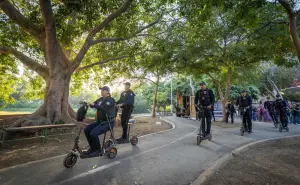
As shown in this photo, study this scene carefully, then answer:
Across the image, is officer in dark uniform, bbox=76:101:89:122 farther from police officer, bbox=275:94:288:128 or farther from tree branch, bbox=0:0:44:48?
police officer, bbox=275:94:288:128

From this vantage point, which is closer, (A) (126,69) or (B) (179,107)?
(A) (126,69)

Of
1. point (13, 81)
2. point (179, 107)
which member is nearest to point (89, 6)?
point (13, 81)

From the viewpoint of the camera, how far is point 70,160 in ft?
13.4

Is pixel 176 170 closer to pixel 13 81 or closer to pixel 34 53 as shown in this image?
pixel 34 53

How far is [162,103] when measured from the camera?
4000 centimetres

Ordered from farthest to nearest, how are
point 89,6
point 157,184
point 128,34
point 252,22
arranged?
1. point 128,34
2. point 89,6
3. point 252,22
4. point 157,184

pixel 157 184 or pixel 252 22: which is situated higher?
pixel 252 22

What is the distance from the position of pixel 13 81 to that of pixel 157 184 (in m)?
19.5

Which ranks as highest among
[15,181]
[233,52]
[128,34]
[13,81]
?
[128,34]

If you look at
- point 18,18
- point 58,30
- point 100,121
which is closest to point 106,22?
point 58,30

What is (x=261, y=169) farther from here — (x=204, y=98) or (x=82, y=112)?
(x=82, y=112)

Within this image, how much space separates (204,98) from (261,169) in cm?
325

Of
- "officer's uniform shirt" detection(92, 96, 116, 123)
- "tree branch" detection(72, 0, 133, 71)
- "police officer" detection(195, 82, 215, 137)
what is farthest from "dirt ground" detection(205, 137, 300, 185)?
"tree branch" detection(72, 0, 133, 71)

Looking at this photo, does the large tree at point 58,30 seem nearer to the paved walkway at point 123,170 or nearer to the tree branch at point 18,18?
the tree branch at point 18,18
